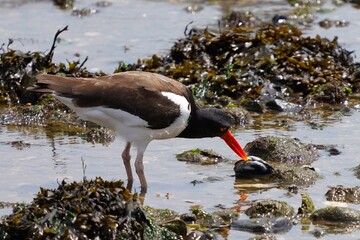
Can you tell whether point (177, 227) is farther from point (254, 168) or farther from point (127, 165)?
point (254, 168)

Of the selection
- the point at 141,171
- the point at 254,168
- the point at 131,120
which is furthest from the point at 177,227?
the point at 254,168

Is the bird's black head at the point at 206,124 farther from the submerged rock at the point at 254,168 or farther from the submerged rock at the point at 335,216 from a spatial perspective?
the submerged rock at the point at 335,216

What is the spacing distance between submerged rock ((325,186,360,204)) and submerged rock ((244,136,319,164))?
0.94m

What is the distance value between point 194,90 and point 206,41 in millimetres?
894

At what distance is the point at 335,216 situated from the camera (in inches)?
243

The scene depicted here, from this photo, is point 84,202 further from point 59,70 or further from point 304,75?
point 304,75

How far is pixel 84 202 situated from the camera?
5488mm

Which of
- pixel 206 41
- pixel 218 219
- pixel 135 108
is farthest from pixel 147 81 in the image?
pixel 206 41

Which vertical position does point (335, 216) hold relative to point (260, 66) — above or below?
below

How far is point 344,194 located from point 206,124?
4.20 ft

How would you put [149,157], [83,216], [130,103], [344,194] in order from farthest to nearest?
[149,157] < [130,103] < [344,194] < [83,216]

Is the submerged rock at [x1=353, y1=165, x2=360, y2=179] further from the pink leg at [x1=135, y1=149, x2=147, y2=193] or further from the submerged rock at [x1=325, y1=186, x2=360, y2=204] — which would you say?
the pink leg at [x1=135, y1=149, x2=147, y2=193]

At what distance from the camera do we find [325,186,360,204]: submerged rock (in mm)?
6684

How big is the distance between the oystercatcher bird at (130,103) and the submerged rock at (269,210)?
1001 millimetres
